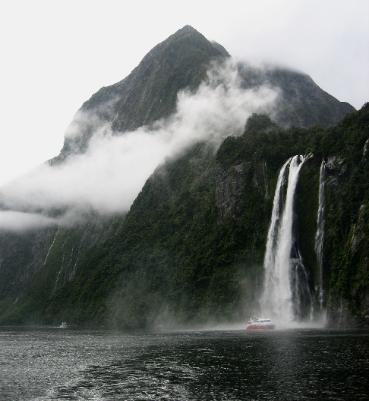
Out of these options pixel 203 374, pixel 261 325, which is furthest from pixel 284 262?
pixel 203 374

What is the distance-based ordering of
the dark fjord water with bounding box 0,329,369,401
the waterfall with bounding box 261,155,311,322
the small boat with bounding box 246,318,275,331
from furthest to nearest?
the waterfall with bounding box 261,155,311,322, the small boat with bounding box 246,318,275,331, the dark fjord water with bounding box 0,329,369,401

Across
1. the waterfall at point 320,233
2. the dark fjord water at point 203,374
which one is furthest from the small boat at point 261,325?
the dark fjord water at point 203,374

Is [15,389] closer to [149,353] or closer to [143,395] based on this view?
[143,395]

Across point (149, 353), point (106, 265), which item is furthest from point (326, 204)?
point (106, 265)

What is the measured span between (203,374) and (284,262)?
7036 cm

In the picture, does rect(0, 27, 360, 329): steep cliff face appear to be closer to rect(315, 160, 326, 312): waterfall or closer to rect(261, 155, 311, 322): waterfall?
rect(315, 160, 326, 312): waterfall

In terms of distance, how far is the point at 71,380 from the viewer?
41.7 metres

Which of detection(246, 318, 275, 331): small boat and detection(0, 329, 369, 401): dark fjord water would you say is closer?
detection(0, 329, 369, 401): dark fjord water

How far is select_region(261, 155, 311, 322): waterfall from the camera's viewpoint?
340 feet

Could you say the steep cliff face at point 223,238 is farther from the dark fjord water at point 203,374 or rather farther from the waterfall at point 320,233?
the dark fjord water at point 203,374

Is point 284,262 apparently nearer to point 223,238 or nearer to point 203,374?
point 223,238

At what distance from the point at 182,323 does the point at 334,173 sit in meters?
57.9

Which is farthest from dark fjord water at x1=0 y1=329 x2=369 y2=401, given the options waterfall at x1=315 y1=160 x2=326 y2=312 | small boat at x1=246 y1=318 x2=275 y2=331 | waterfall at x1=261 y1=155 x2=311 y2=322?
waterfall at x1=261 y1=155 x2=311 y2=322

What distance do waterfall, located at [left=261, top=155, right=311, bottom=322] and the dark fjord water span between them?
41858 mm
